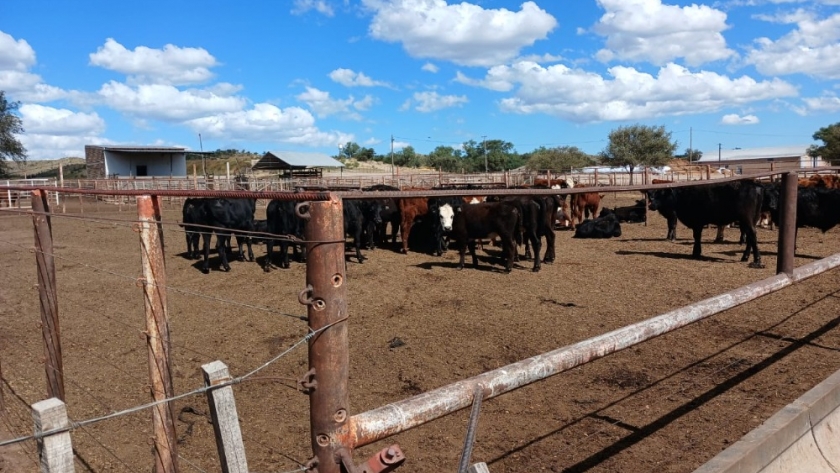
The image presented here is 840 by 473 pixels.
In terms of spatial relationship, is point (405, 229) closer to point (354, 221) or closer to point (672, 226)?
point (354, 221)

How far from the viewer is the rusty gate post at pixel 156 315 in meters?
2.80

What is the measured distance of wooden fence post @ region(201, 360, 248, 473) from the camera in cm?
178

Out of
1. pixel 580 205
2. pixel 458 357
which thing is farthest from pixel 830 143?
pixel 458 357

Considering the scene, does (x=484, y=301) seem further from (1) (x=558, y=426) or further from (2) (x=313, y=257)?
(2) (x=313, y=257)

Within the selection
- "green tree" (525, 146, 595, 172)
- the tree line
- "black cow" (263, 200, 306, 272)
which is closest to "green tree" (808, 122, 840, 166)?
the tree line

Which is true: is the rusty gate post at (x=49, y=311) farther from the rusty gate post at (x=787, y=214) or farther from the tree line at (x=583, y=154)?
the tree line at (x=583, y=154)

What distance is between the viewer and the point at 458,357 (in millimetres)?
6398

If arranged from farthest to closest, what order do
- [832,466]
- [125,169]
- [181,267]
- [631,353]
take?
1. [125,169]
2. [181,267]
3. [631,353]
4. [832,466]

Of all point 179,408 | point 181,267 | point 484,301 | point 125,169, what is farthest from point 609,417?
point 125,169

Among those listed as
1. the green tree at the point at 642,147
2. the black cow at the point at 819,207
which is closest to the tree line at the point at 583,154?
the green tree at the point at 642,147

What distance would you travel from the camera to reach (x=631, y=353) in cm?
625

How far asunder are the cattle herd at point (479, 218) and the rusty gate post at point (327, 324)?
8.73m

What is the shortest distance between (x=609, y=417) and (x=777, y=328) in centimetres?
346

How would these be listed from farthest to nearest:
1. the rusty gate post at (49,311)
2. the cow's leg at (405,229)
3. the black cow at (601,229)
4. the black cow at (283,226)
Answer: the black cow at (601,229) < the cow's leg at (405,229) < the black cow at (283,226) < the rusty gate post at (49,311)
